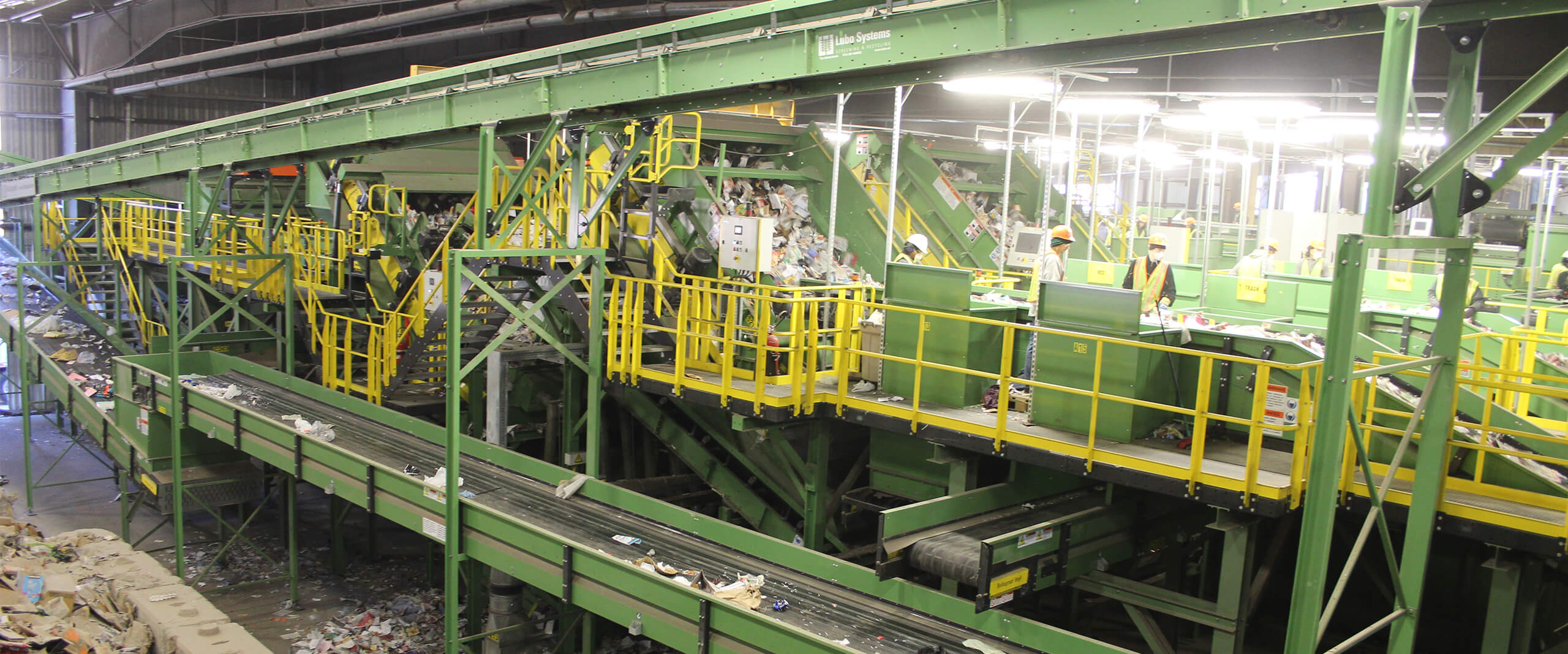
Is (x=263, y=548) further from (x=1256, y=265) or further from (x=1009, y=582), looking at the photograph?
(x=1256, y=265)

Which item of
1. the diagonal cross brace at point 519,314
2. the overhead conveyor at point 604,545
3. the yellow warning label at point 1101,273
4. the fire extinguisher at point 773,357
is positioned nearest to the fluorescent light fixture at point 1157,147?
the yellow warning label at point 1101,273

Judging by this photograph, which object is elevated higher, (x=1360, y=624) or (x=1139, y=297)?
(x=1139, y=297)

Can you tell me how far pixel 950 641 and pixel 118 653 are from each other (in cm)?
603

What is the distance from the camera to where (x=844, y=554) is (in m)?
8.00

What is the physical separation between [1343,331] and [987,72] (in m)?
2.25

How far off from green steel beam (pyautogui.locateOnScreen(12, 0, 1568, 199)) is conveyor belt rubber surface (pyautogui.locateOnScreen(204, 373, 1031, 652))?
2.86 meters

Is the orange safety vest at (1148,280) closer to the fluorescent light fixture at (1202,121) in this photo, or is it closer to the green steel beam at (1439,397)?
the fluorescent light fixture at (1202,121)

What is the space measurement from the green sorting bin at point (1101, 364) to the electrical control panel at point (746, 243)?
2851 mm

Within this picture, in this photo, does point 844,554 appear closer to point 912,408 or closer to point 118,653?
point 912,408

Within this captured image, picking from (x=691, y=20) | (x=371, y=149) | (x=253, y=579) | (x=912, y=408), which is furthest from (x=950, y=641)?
(x=253, y=579)

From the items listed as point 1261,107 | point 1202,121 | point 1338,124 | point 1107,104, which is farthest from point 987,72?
point 1202,121

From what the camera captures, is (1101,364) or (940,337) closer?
(1101,364)

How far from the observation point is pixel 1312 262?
16.0 metres

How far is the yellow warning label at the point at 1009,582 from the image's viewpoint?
5460 millimetres
